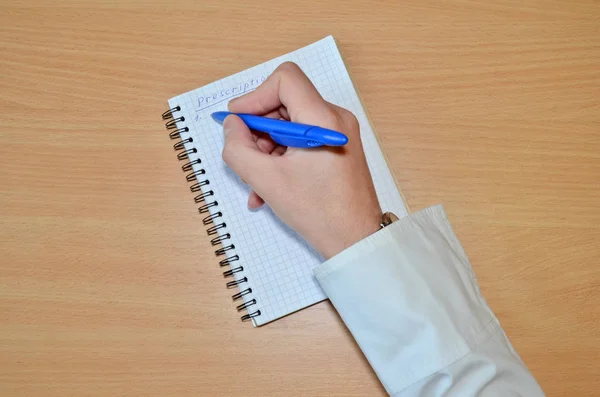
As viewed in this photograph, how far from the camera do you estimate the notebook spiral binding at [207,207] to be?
2.88ft

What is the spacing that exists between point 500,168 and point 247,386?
17.6 inches

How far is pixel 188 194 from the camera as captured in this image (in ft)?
2.98

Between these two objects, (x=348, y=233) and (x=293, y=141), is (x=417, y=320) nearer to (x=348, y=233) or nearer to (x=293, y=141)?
(x=348, y=233)

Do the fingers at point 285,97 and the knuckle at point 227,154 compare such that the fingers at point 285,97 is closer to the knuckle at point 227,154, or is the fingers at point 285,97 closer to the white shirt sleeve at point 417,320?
the knuckle at point 227,154

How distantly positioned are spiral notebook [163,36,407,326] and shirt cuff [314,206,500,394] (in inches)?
4.1

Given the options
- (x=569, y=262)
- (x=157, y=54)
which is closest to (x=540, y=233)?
(x=569, y=262)

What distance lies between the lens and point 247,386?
854 millimetres

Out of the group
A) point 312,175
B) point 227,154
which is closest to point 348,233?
point 312,175

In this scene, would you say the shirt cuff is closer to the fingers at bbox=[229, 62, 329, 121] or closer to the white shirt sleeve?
the white shirt sleeve

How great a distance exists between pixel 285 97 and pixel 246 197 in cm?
15

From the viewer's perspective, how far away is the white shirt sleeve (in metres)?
0.74

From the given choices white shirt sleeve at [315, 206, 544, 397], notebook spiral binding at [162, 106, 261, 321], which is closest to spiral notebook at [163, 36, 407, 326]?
notebook spiral binding at [162, 106, 261, 321]

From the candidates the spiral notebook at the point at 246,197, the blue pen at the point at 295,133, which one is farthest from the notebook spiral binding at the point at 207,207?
the blue pen at the point at 295,133

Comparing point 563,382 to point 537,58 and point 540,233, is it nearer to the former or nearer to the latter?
point 540,233
